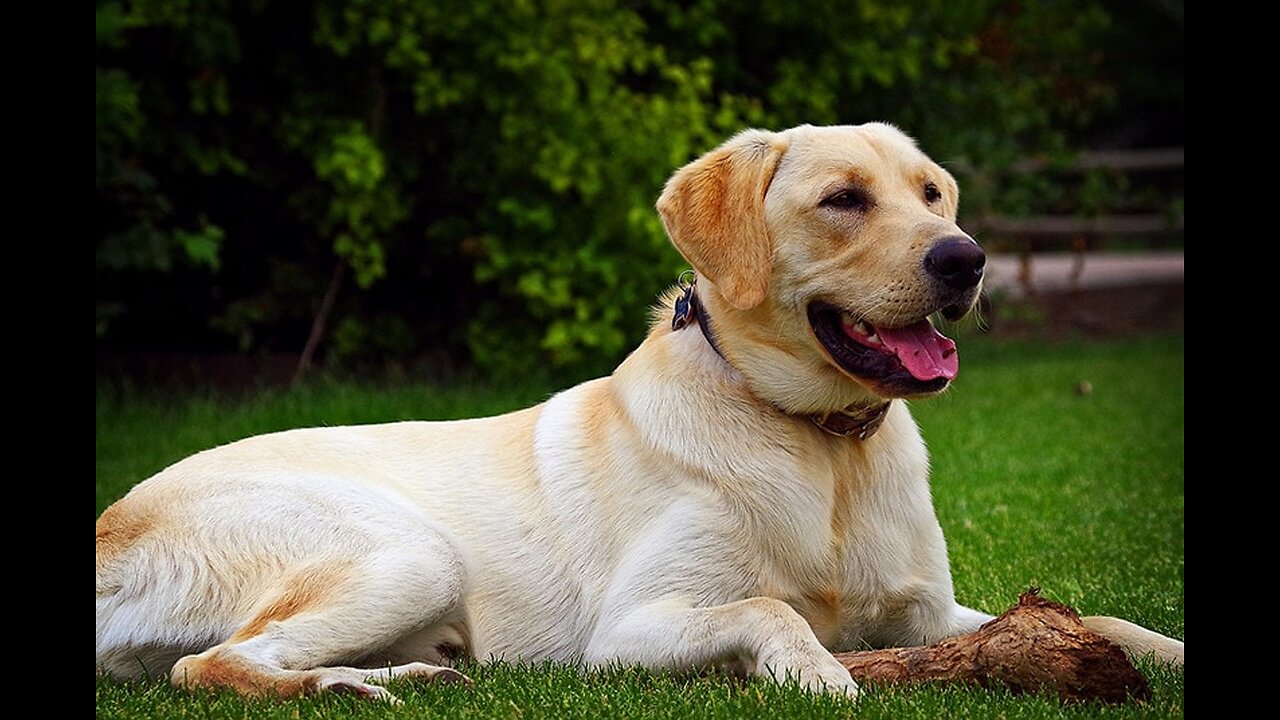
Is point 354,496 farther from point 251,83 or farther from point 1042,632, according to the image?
point 251,83

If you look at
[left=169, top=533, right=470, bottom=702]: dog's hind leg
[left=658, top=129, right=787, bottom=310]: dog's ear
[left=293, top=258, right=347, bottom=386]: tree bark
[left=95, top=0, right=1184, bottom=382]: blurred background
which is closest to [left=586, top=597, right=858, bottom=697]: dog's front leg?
[left=169, top=533, right=470, bottom=702]: dog's hind leg

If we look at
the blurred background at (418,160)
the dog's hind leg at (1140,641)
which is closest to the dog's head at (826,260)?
the dog's hind leg at (1140,641)

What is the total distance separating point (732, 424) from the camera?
→ 3895 millimetres

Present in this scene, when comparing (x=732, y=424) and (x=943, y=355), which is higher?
(x=943, y=355)

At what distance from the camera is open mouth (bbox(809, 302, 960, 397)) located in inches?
144

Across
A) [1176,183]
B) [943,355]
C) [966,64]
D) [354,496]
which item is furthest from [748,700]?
[1176,183]

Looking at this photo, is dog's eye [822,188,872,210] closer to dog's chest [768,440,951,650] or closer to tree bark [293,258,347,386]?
dog's chest [768,440,951,650]

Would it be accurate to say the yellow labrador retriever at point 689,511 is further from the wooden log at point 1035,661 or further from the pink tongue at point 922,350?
the wooden log at point 1035,661

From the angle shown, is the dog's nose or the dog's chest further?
the dog's chest

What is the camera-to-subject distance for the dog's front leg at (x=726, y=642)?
3.37 metres

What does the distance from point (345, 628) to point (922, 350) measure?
5.04ft

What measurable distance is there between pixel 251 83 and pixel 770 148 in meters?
6.28

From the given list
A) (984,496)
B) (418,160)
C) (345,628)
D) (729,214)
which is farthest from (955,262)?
(418,160)

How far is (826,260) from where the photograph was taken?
3.80 meters
